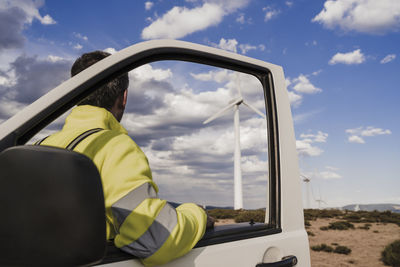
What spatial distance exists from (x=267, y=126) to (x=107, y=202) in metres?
1.08

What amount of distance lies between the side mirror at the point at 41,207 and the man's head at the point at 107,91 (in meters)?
0.78

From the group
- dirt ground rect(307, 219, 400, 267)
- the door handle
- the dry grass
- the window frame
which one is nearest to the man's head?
the window frame

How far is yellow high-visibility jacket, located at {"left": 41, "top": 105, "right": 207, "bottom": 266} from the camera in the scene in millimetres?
1258

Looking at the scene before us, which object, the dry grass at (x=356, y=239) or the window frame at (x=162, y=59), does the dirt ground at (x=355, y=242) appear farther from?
the window frame at (x=162, y=59)

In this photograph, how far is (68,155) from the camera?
0.85 meters

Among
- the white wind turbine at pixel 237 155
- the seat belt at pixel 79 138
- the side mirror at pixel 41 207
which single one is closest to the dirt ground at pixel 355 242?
the white wind turbine at pixel 237 155

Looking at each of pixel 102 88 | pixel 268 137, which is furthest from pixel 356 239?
pixel 102 88

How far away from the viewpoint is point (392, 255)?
44.4 ft

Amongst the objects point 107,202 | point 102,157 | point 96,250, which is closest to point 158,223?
point 107,202

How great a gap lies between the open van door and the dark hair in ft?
0.57

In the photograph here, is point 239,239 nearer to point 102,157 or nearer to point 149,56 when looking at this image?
point 102,157

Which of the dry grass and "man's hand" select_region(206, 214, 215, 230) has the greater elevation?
"man's hand" select_region(206, 214, 215, 230)

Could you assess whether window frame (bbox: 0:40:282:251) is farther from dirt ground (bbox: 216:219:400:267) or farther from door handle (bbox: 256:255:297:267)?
dirt ground (bbox: 216:219:400:267)

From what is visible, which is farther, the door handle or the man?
the door handle
